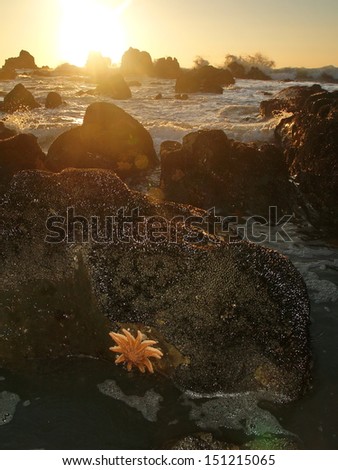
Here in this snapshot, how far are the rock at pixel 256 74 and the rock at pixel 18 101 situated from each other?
135 feet

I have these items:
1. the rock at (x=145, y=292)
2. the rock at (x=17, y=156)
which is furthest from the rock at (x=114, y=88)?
the rock at (x=145, y=292)

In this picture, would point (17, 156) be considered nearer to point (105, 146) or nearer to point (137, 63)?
point (105, 146)

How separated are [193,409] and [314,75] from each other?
6051 cm

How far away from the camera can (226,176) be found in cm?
943

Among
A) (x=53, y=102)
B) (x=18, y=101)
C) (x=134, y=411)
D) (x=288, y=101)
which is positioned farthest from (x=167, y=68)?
(x=134, y=411)

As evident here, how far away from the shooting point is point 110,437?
13.0 ft

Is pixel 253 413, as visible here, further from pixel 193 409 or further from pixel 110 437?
pixel 110 437

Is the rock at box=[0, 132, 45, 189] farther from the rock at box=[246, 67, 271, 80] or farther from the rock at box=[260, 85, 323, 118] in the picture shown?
the rock at box=[246, 67, 271, 80]

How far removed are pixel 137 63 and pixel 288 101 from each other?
1949 inches

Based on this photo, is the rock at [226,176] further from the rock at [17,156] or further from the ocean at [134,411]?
the ocean at [134,411]

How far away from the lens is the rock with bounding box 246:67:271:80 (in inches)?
2282

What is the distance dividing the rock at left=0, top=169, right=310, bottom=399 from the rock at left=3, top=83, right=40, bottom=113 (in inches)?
885

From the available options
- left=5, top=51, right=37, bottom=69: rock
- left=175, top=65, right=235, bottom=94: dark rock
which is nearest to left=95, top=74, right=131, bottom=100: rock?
left=175, top=65, right=235, bottom=94: dark rock

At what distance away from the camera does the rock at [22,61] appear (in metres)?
67.5
